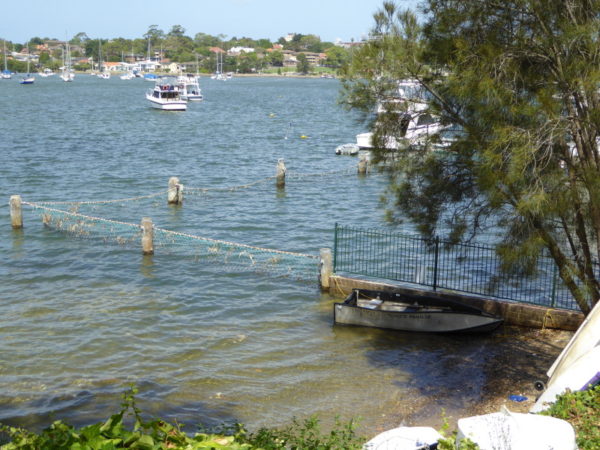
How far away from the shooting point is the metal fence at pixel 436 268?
1838cm

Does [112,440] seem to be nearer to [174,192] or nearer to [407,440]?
[407,440]

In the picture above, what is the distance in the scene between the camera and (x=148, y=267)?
23.3 m

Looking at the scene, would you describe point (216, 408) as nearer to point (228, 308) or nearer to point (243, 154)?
point (228, 308)

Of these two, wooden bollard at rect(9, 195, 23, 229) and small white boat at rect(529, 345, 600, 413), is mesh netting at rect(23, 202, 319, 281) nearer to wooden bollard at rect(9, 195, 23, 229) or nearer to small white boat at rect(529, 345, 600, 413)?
wooden bollard at rect(9, 195, 23, 229)

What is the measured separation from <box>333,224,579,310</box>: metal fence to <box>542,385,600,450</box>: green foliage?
21.6 ft

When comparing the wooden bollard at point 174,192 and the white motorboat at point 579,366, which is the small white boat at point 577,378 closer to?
the white motorboat at point 579,366

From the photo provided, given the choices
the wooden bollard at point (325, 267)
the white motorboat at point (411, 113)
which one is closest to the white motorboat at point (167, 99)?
the wooden bollard at point (325, 267)

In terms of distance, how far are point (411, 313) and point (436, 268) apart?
190cm

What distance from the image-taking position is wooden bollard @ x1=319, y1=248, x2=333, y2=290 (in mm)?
20422

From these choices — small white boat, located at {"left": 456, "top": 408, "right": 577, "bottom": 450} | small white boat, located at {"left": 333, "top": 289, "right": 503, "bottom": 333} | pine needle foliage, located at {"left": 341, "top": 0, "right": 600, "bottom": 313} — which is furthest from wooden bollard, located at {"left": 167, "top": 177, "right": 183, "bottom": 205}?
small white boat, located at {"left": 456, "top": 408, "right": 577, "bottom": 450}

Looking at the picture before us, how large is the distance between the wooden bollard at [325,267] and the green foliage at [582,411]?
1046 cm

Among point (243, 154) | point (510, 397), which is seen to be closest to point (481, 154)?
point (510, 397)

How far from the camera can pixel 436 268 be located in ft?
61.5


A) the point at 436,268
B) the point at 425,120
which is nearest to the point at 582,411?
the point at 425,120
